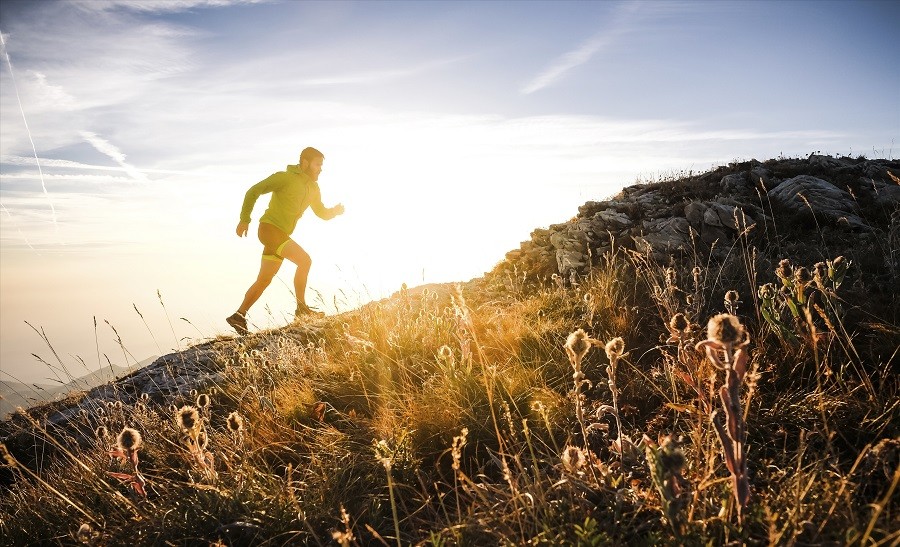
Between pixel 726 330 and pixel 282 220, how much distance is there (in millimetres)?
8202

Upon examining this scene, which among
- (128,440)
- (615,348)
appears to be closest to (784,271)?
(615,348)

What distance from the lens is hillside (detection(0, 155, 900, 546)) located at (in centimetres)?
163

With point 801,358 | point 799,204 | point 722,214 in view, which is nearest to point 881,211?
point 799,204

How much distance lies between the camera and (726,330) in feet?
4.07

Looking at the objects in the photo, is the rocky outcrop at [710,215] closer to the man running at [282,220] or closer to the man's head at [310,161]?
the man running at [282,220]

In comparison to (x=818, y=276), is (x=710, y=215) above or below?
above

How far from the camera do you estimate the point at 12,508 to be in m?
3.23

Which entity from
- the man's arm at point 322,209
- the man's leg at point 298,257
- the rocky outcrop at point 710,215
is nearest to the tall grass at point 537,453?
the rocky outcrop at point 710,215

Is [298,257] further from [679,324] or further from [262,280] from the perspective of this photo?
[679,324]

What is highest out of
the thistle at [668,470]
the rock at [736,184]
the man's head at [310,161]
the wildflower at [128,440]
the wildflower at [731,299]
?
the man's head at [310,161]

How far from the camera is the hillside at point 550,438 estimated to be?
1.63 meters

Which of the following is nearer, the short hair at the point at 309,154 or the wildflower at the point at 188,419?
the wildflower at the point at 188,419

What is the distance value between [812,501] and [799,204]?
303 inches

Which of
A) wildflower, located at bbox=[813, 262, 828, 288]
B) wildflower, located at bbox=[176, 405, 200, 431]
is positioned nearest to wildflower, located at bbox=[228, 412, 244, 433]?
wildflower, located at bbox=[176, 405, 200, 431]
